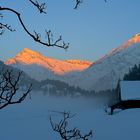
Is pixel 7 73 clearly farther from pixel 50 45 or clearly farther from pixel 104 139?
pixel 104 139

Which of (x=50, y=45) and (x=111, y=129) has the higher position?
(x=50, y=45)

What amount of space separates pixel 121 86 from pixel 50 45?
52.3 meters

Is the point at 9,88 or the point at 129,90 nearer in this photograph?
the point at 9,88

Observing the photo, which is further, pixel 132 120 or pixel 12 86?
pixel 132 120

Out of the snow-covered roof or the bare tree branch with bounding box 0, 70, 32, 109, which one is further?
the snow-covered roof

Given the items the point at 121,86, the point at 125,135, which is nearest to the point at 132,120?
the point at 125,135

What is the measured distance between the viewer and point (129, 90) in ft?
182

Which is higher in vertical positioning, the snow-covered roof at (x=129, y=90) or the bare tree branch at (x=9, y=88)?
the snow-covered roof at (x=129, y=90)

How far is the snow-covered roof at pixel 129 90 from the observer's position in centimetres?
5303

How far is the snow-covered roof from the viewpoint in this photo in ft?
174

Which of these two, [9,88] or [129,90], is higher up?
[129,90]

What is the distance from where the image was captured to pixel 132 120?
35.8 meters

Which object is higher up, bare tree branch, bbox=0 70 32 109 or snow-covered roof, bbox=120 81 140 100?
snow-covered roof, bbox=120 81 140 100

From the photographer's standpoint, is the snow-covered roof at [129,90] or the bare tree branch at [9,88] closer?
the bare tree branch at [9,88]
